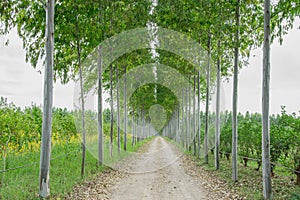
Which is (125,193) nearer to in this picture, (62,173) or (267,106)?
(62,173)

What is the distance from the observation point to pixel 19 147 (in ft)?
40.6

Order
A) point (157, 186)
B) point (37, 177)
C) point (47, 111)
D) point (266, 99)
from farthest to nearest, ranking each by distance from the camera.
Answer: point (157, 186)
point (37, 177)
point (47, 111)
point (266, 99)

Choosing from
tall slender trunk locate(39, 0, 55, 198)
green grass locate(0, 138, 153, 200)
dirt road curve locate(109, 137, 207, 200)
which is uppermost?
tall slender trunk locate(39, 0, 55, 198)

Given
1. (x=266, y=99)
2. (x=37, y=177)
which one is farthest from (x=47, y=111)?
(x=266, y=99)

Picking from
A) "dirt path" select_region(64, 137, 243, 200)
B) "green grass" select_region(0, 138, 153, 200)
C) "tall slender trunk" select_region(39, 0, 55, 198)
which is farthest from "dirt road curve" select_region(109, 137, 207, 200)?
"tall slender trunk" select_region(39, 0, 55, 198)

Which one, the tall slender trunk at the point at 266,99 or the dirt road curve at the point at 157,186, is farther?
the dirt road curve at the point at 157,186

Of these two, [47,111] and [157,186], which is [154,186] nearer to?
[157,186]

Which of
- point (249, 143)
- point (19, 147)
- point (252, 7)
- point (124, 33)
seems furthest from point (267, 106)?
point (124, 33)

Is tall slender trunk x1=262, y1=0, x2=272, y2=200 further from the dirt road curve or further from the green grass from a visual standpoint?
the green grass

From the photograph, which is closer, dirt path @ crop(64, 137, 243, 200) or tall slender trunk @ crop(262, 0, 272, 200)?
tall slender trunk @ crop(262, 0, 272, 200)

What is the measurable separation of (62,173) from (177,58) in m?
12.2

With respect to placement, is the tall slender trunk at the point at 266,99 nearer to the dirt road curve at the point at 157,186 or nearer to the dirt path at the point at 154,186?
the dirt path at the point at 154,186

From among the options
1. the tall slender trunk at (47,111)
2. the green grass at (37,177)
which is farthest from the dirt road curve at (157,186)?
the tall slender trunk at (47,111)

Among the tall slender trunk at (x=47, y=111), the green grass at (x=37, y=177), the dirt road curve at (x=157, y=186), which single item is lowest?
the dirt road curve at (x=157, y=186)
